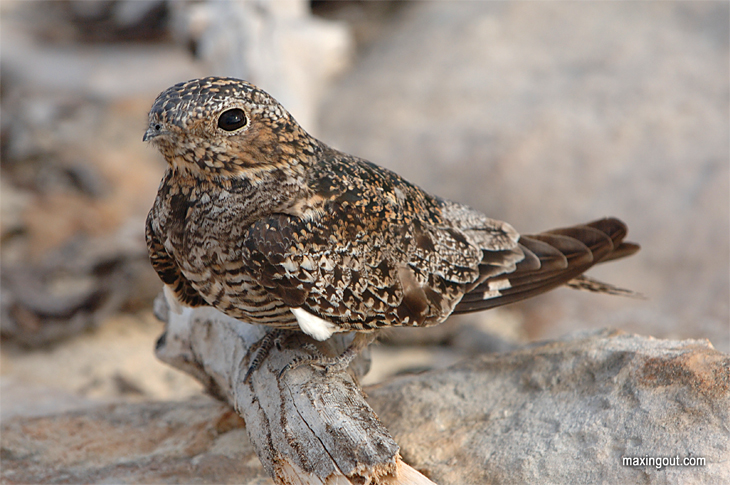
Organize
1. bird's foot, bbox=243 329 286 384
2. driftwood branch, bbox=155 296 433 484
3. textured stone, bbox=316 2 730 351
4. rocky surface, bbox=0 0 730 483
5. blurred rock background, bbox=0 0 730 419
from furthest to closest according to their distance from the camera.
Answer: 1. textured stone, bbox=316 2 730 351
2. blurred rock background, bbox=0 0 730 419
3. rocky surface, bbox=0 0 730 483
4. bird's foot, bbox=243 329 286 384
5. driftwood branch, bbox=155 296 433 484

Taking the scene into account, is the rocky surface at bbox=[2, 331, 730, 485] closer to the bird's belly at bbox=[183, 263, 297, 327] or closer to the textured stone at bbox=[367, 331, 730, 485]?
the textured stone at bbox=[367, 331, 730, 485]

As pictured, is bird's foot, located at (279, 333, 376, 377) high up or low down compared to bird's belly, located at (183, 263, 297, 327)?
down

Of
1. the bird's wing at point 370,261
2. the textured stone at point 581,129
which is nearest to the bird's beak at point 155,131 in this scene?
the bird's wing at point 370,261

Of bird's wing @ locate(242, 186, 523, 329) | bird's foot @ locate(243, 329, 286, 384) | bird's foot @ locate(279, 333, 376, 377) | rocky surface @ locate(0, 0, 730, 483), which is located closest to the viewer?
bird's wing @ locate(242, 186, 523, 329)

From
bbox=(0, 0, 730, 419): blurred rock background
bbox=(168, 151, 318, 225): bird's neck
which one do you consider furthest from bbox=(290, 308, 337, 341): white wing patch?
bbox=(0, 0, 730, 419): blurred rock background

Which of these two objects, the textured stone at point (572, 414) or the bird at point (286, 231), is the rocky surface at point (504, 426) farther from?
the bird at point (286, 231)

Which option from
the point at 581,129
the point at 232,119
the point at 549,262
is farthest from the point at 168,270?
the point at 581,129

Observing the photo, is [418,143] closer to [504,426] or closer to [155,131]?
[504,426]
